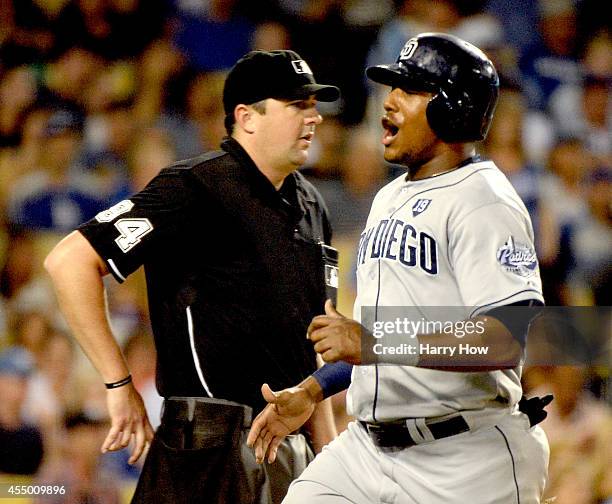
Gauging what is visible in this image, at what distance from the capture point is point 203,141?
217 inches

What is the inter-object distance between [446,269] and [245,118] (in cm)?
106

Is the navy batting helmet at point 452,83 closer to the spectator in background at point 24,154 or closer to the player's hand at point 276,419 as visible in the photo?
the player's hand at point 276,419

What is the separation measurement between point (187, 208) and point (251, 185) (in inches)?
9.5

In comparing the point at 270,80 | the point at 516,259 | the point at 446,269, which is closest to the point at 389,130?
the point at 446,269

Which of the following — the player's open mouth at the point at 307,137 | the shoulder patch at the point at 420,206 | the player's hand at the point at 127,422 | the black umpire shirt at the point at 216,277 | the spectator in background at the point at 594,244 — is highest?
the player's open mouth at the point at 307,137

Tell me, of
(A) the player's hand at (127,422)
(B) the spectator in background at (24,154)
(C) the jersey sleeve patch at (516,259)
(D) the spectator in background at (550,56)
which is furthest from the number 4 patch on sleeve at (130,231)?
(D) the spectator in background at (550,56)

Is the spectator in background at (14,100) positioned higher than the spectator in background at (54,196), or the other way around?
the spectator in background at (14,100)

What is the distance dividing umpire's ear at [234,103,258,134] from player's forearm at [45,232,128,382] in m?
0.66

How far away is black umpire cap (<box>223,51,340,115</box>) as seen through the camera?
10.4 ft

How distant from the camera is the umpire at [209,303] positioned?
2.79 m

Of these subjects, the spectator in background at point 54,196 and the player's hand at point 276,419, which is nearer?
the player's hand at point 276,419

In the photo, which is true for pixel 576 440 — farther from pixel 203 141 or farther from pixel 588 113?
pixel 203 141

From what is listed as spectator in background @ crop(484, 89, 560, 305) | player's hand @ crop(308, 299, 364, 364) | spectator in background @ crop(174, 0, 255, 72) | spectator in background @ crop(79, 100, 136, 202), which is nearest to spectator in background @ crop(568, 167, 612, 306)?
spectator in background @ crop(484, 89, 560, 305)

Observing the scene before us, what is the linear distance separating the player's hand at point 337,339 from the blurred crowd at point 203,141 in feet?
8.23
